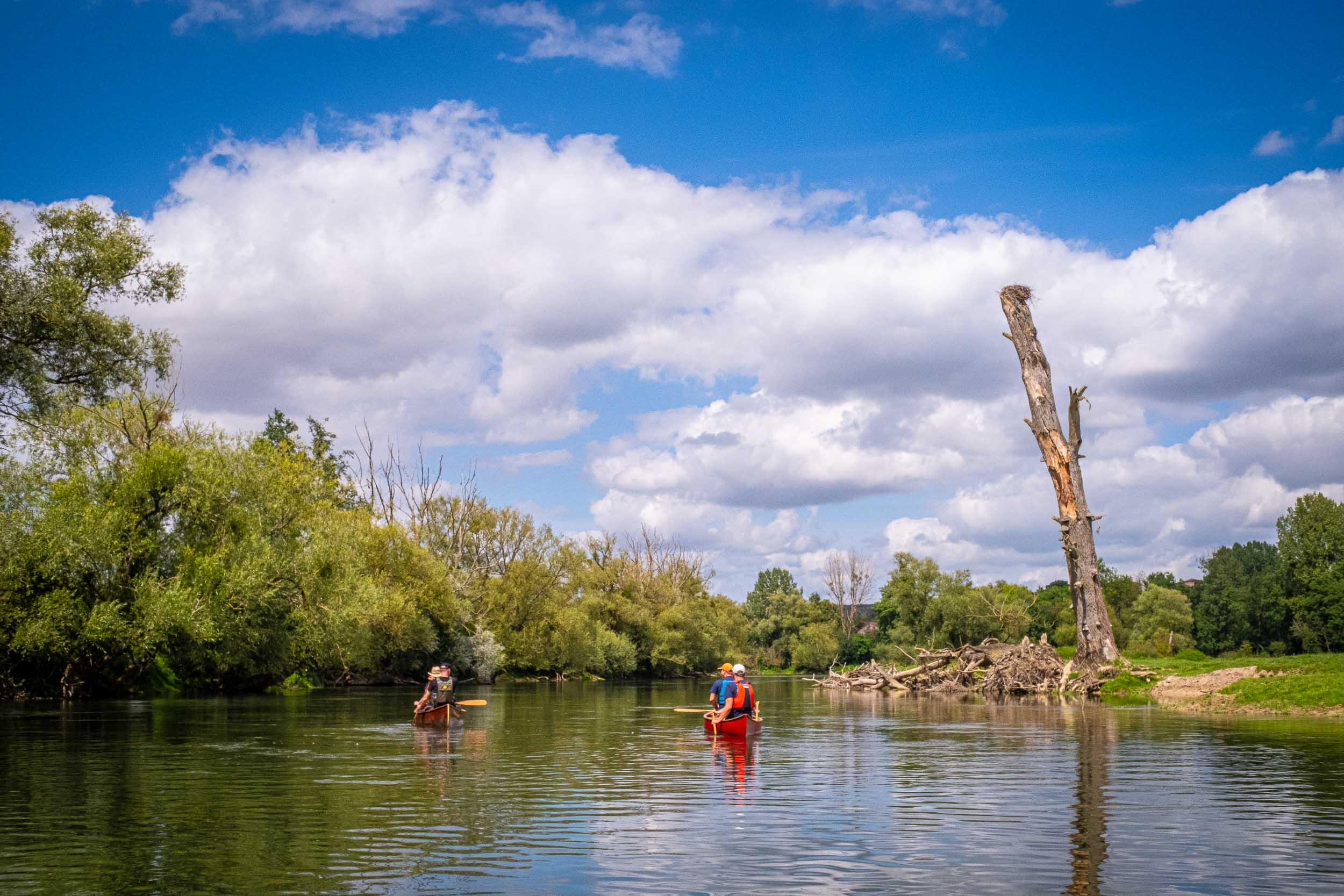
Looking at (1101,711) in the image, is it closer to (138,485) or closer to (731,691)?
(731,691)

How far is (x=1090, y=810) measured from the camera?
15.0 meters

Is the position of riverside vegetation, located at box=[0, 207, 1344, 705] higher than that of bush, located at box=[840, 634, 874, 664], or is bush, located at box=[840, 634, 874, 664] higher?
riverside vegetation, located at box=[0, 207, 1344, 705]

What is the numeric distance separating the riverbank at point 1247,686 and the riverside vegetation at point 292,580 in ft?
0.64

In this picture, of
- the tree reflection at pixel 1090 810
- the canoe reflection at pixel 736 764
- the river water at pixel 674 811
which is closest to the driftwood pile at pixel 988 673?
the river water at pixel 674 811

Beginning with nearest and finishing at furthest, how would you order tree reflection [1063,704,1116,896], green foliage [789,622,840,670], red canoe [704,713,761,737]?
tree reflection [1063,704,1116,896], red canoe [704,713,761,737], green foliage [789,622,840,670]

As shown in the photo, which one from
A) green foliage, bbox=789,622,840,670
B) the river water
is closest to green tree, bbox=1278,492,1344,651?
green foliage, bbox=789,622,840,670

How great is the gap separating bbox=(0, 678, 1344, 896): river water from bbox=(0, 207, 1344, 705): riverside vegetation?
38.5ft

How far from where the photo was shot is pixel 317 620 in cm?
5222

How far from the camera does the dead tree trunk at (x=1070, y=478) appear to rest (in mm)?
43594

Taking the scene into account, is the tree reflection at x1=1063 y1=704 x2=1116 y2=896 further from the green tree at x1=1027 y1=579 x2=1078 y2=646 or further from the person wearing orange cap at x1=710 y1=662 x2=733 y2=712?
the green tree at x1=1027 y1=579 x2=1078 y2=646

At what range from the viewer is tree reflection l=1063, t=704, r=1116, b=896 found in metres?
10.6

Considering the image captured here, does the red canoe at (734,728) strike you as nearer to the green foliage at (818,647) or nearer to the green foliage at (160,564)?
the green foliage at (160,564)

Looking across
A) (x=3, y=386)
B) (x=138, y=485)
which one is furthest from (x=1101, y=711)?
(x=138, y=485)

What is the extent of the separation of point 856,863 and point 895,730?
64.4 feet
